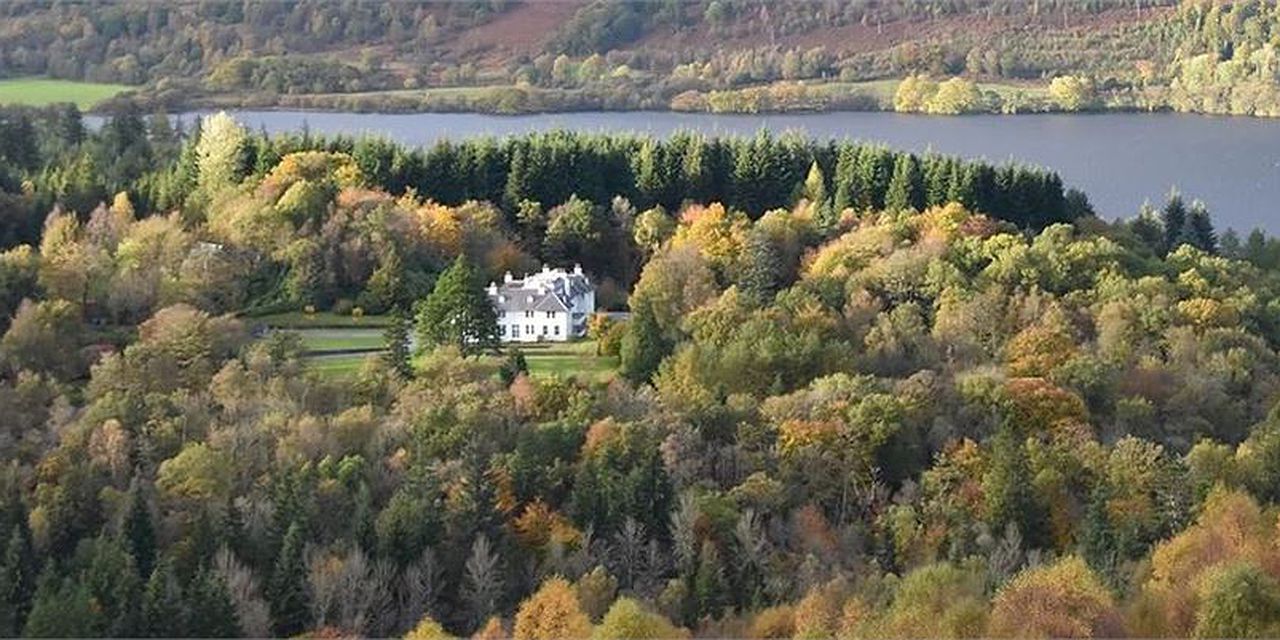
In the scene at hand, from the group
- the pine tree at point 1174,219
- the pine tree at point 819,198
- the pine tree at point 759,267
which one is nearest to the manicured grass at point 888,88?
the pine tree at point 1174,219

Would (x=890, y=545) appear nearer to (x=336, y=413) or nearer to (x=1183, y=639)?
(x=1183, y=639)

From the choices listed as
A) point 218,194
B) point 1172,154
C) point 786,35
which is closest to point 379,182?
point 218,194

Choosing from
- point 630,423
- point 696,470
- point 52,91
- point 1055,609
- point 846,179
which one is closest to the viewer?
point 1055,609

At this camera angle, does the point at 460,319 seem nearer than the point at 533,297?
Yes

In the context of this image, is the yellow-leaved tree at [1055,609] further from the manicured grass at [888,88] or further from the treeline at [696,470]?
the manicured grass at [888,88]

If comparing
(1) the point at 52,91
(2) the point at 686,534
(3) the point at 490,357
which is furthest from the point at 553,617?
(1) the point at 52,91

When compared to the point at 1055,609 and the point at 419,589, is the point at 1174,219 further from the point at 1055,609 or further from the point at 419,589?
the point at 419,589
